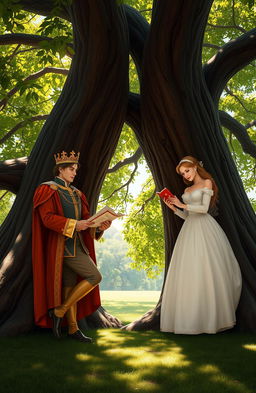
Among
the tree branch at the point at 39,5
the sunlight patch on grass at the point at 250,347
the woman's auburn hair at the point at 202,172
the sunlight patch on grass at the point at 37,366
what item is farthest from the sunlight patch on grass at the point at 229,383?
the tree branch at the point at 39,5

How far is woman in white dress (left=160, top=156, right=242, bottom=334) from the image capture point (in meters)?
4.62

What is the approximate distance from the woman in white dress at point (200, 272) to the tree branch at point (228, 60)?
199 centimetres

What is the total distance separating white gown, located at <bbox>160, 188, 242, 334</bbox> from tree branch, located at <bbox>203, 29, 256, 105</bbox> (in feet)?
7.68

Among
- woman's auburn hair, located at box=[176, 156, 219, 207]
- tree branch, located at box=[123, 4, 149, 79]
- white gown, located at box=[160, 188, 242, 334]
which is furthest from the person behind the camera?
tree branch, located at box=[123, 4, 149, 79]

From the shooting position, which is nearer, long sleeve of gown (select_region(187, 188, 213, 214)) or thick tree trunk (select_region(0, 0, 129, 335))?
long sleeve of gown (select_region(187, 188, 213, 214))

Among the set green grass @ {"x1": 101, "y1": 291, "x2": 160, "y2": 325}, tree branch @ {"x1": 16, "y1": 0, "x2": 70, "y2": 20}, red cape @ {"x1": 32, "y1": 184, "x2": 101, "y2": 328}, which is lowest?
green grass @ {"x1": 101, "y1": 291, "x2": 160, "y2": 325}

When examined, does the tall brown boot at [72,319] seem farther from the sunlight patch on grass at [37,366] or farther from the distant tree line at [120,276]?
the distant tree line at [120,276]

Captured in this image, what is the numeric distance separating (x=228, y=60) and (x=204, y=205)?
2719mm

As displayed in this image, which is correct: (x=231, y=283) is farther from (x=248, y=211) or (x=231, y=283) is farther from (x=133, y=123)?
(x=133, y=123)

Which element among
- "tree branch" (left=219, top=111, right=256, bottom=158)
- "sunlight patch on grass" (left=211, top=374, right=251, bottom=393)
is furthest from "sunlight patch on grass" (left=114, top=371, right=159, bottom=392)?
"tree branch" (left=219, top=111, right=256, bottom=158)

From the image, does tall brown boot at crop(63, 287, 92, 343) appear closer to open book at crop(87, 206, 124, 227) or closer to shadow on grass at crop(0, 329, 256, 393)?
shadow on grass at crop(0, 329, 256, 393)

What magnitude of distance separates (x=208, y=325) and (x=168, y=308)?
1.79ft

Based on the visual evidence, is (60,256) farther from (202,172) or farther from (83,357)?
(202,172)

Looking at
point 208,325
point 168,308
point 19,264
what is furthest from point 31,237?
point 208,325
